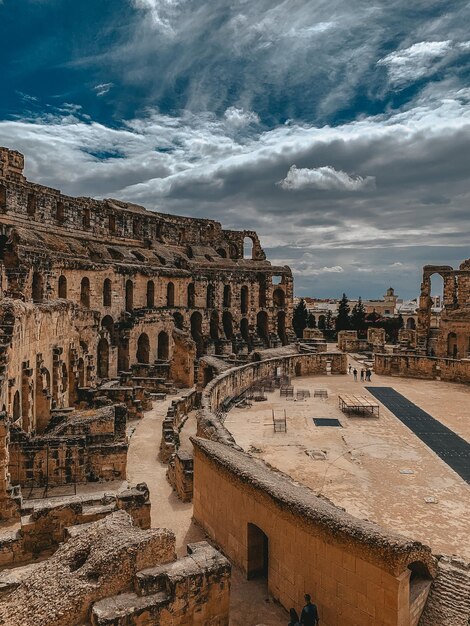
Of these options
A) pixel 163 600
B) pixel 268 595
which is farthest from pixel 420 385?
pixel 163 600

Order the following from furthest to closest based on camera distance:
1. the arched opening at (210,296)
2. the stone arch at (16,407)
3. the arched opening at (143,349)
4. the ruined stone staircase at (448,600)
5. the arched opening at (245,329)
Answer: the arched opening at (245,329)
the arched opening at (210,296)
the arched opening at (143,349)
the stone arch at (16,407)
the ruined stone staircase at (448,600)

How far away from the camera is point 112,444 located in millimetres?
12625

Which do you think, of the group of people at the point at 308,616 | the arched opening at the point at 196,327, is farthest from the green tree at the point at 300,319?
the group of people at the point at 308,616

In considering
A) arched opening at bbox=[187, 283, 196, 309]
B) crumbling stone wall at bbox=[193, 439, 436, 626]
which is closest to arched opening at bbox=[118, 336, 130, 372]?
arched opening at bbox=[187, 283, 196, 309]

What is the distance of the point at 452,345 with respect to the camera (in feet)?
112

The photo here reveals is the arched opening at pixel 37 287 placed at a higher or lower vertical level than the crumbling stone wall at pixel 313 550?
higher

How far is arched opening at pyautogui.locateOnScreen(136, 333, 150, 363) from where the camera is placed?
30.8m

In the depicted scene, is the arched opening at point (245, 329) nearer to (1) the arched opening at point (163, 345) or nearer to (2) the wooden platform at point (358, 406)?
(1) the arched opening at point (163, 345)

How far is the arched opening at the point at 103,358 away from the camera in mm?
26438

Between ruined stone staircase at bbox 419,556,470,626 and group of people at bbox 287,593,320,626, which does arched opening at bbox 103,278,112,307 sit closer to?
group of people at bbox 287,593,320,626

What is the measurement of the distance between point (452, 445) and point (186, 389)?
1414 centimetres

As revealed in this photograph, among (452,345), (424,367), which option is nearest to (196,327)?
(424,367)

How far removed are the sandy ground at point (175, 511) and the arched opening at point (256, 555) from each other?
18 cm

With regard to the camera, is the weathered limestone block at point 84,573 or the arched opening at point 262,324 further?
the arched opening at point 262,324
